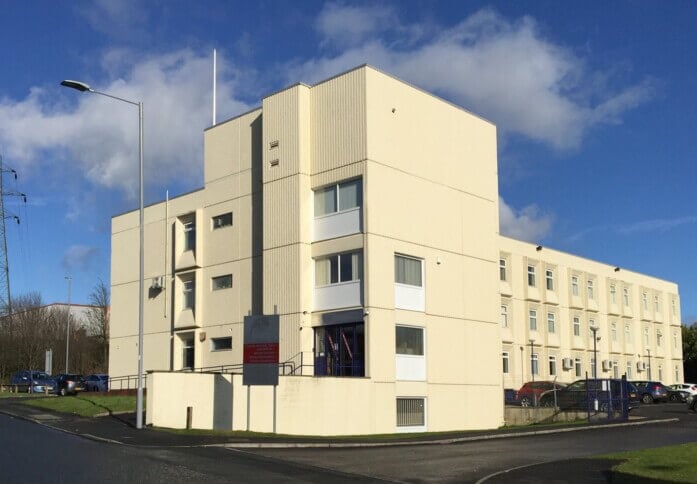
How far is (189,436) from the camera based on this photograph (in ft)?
79.2

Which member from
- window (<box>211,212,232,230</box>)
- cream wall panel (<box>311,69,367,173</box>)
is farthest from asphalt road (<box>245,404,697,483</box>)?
window (<box>211,212,232,230</box>)

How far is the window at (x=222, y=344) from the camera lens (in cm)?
3800

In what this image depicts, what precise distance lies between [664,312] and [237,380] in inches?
2287

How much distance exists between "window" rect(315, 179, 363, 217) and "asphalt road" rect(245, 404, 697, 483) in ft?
37.4

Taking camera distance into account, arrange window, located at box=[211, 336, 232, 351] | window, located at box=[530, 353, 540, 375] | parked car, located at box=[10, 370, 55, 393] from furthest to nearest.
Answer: window, located at box=[530, 353, 540, 375] < parked car, located at box=[10, 370, 55, 393] < window, located at box=[211, 336, 232, 351]

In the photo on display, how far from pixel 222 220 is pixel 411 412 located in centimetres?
1359

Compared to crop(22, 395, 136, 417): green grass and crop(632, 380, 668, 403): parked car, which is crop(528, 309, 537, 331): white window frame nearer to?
crop(632, 380, 668, 403): parked car

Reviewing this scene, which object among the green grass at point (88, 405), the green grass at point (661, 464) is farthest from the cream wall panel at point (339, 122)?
the green grass at point (661, 464)

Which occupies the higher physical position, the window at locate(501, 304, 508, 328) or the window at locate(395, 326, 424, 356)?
the window at locate(501, 304, 508, 328)

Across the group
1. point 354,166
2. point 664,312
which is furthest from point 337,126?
point 664,312

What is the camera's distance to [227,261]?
3884cm

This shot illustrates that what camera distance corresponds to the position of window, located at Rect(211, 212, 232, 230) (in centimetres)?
3925

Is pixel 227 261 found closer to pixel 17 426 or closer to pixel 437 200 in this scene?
pixel 437 200

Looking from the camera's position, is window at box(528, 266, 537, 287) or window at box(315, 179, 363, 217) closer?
window at box(315, 179, 363, 217)
